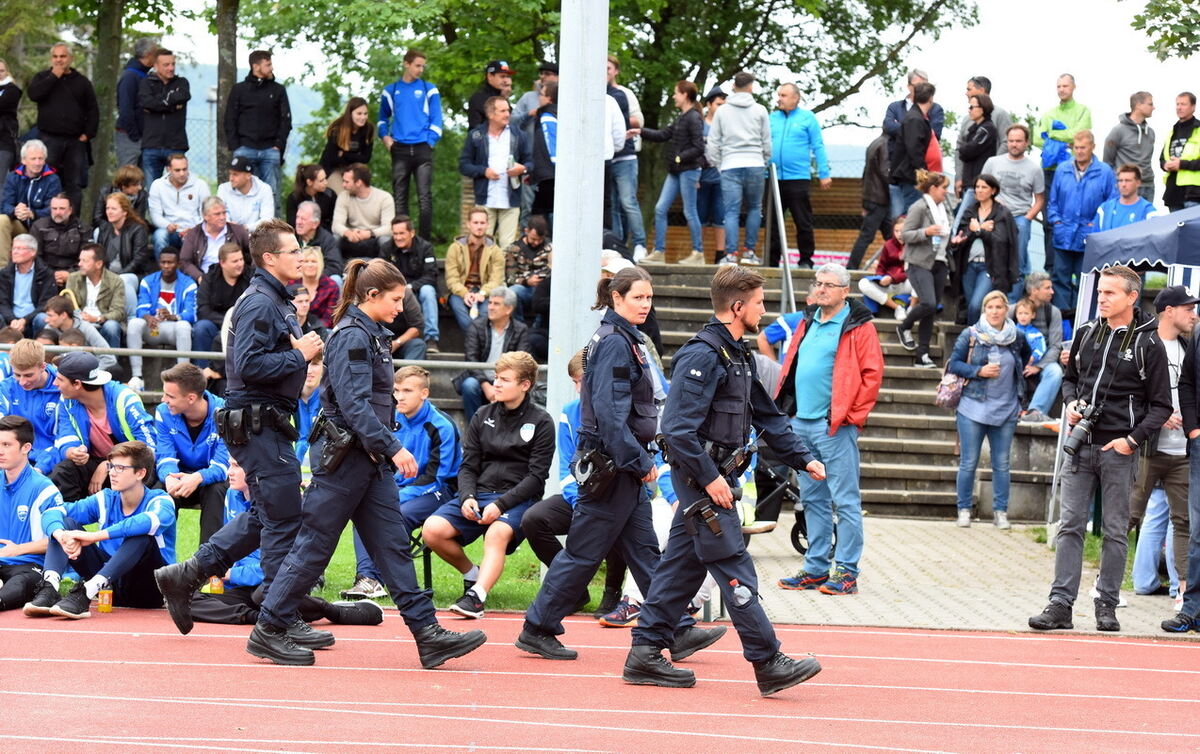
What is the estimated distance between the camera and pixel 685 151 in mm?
16891

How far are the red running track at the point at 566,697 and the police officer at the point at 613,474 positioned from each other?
0.23m

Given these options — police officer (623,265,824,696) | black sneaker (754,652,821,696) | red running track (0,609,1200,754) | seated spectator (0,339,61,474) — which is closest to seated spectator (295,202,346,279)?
seated spectator (0,339,61,474)

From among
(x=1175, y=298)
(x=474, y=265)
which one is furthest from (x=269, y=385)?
(x=474, y=265)

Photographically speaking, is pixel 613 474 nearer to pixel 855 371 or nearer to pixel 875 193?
pixel 855 371

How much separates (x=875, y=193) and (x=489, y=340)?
17.6ft

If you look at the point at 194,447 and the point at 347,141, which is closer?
the point at 194,447

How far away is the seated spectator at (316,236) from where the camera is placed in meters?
15.1

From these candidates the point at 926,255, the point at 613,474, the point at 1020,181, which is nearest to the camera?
the point at 613,474

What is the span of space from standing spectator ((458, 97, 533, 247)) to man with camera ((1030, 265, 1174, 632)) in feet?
26.7

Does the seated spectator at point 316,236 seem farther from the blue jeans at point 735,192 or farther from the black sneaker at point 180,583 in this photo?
the black sneaker at point 180,583

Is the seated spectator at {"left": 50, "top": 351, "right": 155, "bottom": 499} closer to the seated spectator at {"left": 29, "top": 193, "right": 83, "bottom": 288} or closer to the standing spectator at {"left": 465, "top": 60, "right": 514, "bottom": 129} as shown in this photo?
the seated spectator at {"left": 29, "top": 193, "right": 83, "bottom": 288}

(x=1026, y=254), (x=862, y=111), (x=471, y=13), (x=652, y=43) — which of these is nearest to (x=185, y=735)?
(x=1026, y=254)

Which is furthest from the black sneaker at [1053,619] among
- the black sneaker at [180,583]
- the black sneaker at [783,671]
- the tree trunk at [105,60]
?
the tree trunk at [105,60]

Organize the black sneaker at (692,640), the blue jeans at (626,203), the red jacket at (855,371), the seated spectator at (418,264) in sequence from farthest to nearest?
the blue jeans at (626,203) < the seated spectator at (418,264) < the red jacket at (855,371) < the black sneaker at (692,640)
